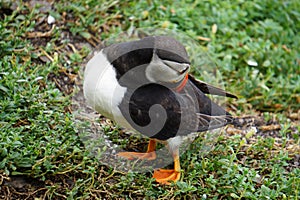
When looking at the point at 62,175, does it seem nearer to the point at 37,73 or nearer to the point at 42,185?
the point at 42,185

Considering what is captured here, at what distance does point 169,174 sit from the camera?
12.7 feet

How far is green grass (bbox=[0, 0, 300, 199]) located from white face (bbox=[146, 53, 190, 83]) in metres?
0.72

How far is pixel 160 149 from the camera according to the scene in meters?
4.21

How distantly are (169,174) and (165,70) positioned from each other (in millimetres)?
840

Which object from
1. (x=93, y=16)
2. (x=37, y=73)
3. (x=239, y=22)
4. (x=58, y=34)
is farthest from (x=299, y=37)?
(x=37, y=73)

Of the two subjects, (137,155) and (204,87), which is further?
(204,87)

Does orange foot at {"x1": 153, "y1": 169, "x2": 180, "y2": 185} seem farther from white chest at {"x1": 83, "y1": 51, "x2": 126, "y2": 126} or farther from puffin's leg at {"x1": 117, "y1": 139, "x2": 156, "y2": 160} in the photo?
white chest at {"x1": 83, "y1": 51, "x2": 126, "y2": 126}

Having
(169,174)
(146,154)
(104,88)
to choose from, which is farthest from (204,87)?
(104,88)

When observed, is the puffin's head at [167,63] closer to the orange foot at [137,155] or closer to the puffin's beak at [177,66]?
the puffin's beak at [177,66]

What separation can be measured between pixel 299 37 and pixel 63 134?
3716 mm

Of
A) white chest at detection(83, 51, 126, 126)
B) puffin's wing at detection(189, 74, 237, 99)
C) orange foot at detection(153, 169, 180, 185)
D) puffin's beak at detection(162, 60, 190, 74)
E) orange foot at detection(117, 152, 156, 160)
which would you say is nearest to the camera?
puffin's beak at detection(162, 60, 190, 74)

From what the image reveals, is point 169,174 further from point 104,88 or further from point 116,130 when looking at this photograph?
point 104,88

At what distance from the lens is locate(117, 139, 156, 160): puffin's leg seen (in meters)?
4.03

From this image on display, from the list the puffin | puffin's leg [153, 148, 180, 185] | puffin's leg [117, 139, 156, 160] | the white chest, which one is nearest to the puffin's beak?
the puffin
